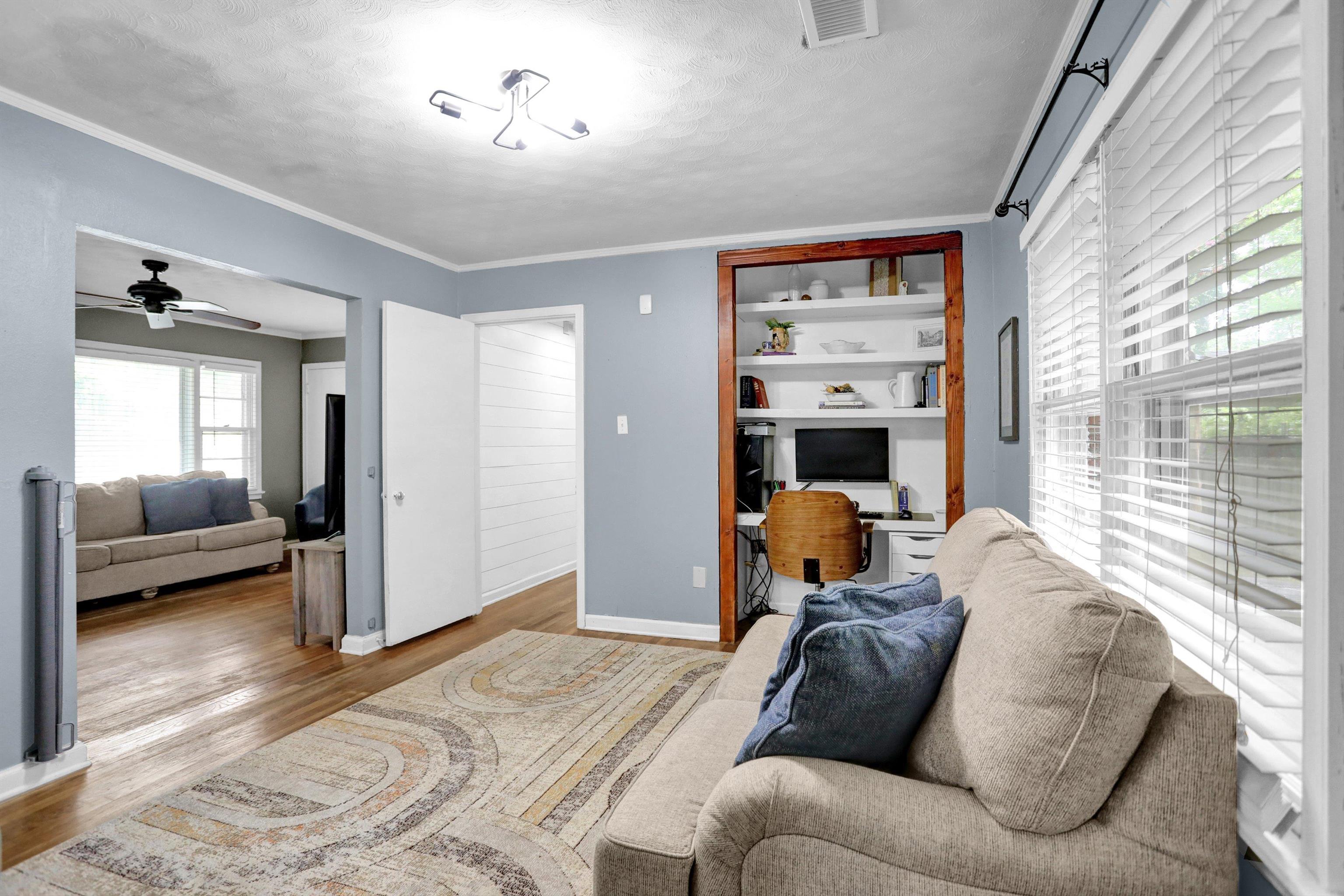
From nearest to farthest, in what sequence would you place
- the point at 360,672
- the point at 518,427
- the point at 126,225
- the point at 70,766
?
1. the point at 70,766
2. the point at 126,225
3. the point at 360,672
4. the point at 518,427

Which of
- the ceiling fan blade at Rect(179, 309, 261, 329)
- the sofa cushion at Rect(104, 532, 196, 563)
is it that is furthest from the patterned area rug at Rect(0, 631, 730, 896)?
the sofa cushion at Rect(104, 532, 196, 563)

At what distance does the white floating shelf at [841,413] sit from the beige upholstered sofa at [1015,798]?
267 cm

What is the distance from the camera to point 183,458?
6.45 metres

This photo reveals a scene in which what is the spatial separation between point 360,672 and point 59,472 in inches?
64.1

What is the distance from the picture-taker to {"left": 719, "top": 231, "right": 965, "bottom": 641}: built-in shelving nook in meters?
3.71

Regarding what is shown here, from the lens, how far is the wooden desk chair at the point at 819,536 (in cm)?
333

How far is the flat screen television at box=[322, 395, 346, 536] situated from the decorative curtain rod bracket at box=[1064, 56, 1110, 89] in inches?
148

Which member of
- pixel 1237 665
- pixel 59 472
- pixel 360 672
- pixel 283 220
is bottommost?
pixel 360 672

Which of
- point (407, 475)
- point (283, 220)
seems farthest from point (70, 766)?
point (283, 220)

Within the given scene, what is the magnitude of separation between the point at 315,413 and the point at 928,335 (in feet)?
21.6

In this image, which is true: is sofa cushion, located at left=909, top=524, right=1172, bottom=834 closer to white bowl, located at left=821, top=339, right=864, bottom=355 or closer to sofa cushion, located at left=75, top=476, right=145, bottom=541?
white bowl, located at left=821, top=339, right=864, bottom=355

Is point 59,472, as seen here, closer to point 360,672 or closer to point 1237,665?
point 360,672

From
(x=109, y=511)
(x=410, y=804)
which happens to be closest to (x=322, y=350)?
(x=109, y=511)

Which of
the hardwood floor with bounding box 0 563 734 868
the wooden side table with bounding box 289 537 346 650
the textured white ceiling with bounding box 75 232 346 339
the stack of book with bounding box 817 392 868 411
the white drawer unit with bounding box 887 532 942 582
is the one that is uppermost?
the textured white ceiling with bounding box 75 232 346 339
